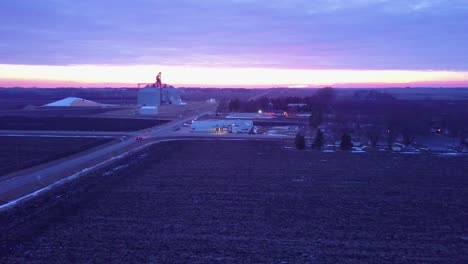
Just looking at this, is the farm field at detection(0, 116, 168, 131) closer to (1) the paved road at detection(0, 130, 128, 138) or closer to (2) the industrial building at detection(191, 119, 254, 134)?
(1) the paved road at detection(0, 130, 128, 138)

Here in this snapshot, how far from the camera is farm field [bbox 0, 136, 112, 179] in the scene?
816 inches

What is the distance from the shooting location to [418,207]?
13859 mm

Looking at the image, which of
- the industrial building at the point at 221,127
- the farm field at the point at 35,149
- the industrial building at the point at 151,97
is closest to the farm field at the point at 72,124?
the industrial building at the point at 221,127

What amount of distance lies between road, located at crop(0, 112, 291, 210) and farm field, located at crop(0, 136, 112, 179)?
34.8 inches

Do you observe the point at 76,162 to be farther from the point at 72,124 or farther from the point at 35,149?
the point at 72,124

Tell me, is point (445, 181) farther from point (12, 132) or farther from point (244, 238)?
point (12, 132)

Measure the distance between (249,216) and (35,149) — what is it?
16784 millimetres

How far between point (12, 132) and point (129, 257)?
91.2ft

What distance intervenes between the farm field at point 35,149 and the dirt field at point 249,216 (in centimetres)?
411

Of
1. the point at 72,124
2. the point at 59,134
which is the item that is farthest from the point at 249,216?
the point at 72,124

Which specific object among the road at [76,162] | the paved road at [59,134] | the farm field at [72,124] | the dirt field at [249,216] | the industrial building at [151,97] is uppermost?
the industrial building at [151,97]

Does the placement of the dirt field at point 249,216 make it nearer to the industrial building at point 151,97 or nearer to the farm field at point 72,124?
the farm field at point 72,124

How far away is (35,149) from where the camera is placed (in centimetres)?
2534

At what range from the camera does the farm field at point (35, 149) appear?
2073cm
